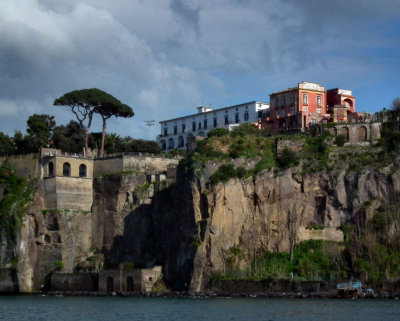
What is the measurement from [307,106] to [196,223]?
61.1 ft

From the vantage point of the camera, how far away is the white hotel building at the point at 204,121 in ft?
283

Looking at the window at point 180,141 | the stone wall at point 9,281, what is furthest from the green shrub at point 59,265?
the window at point 180,141

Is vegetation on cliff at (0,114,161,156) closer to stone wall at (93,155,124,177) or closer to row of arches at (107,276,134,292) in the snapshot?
stone wall at (93,155,124,177)

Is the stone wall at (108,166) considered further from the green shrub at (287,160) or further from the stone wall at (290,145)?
Answer: the green shrub at (287,160)

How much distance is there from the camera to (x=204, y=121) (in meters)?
91.8

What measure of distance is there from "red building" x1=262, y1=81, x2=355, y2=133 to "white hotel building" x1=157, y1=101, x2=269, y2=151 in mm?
Answer: 4725

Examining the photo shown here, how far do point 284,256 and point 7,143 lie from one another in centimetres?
3436

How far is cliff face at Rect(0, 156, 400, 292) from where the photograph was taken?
65000 mm

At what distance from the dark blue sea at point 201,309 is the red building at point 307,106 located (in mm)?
23128

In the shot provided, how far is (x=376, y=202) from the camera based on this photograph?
64.7m

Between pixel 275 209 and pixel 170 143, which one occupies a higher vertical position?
pixel 170 143

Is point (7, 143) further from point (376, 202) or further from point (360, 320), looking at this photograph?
point (360, 320)

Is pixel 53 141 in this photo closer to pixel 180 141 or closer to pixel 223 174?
pixel 180 141

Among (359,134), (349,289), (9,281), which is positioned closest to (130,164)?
(9,281)
